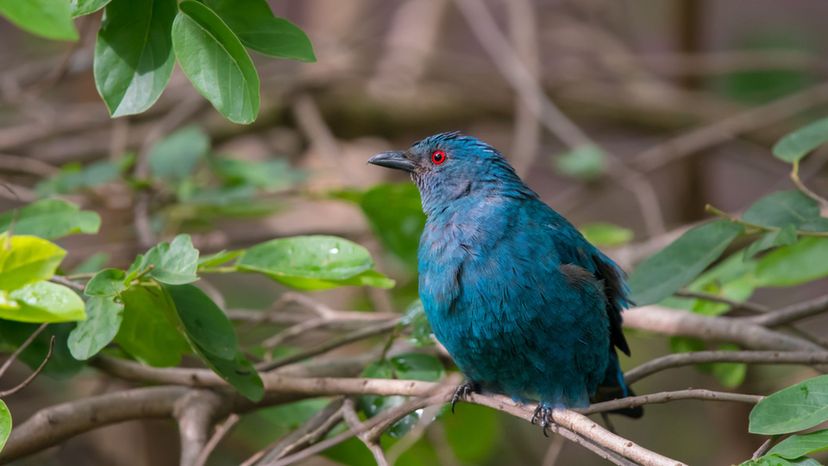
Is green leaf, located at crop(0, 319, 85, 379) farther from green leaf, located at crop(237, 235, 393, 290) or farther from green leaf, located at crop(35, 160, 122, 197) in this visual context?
green leaf, located at crop(35, 160, 122, 197)

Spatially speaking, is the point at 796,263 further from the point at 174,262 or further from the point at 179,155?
the point at 179,155

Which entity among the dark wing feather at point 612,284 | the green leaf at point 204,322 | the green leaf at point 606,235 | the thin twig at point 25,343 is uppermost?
the dark wing feather at point 612,284

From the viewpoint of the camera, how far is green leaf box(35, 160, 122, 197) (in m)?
3.63

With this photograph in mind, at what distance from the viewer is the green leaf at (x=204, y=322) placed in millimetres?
2336

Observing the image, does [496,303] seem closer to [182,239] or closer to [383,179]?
[182,239]

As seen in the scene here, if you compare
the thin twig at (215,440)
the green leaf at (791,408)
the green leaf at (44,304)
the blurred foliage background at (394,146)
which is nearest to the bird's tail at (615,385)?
the blurred foliage background at (394,146)

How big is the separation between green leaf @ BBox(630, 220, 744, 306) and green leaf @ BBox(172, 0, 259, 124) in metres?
1.28

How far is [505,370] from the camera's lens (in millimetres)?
2883

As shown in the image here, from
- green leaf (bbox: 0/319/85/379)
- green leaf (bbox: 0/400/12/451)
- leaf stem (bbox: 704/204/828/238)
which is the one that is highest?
leaf stem (bbox: 704/204/828/238)

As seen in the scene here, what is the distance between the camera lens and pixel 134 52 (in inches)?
82.7

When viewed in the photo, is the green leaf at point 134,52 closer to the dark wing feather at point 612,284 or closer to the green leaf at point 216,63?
the green leaf at point 216,63

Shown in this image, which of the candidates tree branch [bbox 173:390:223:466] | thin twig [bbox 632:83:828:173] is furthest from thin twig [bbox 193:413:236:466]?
thin twig [bbox 632:83:828:173]

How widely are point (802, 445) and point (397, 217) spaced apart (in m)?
2.13

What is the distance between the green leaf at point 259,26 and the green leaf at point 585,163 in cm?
315
